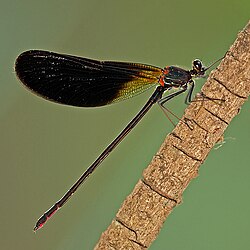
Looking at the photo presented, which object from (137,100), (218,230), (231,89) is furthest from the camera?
(137,100)

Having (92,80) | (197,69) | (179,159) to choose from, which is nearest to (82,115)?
(92,80)

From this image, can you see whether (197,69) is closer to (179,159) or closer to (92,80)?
(92,80)

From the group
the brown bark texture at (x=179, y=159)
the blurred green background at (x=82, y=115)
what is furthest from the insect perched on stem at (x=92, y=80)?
the blurred green background at (x=82, y=115)

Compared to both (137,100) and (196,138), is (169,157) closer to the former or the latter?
(196,138)

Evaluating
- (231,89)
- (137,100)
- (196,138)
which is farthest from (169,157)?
(137,100)

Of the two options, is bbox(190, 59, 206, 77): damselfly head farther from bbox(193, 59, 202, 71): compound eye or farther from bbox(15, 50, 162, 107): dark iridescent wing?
bbox(15, 50, 162, 107): dark iridescent wing

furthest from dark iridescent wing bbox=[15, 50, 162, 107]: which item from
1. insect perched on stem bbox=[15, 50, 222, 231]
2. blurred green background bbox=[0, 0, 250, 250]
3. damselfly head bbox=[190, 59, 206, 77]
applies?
blurred green background bbox=[0, 0, 250, 250]
